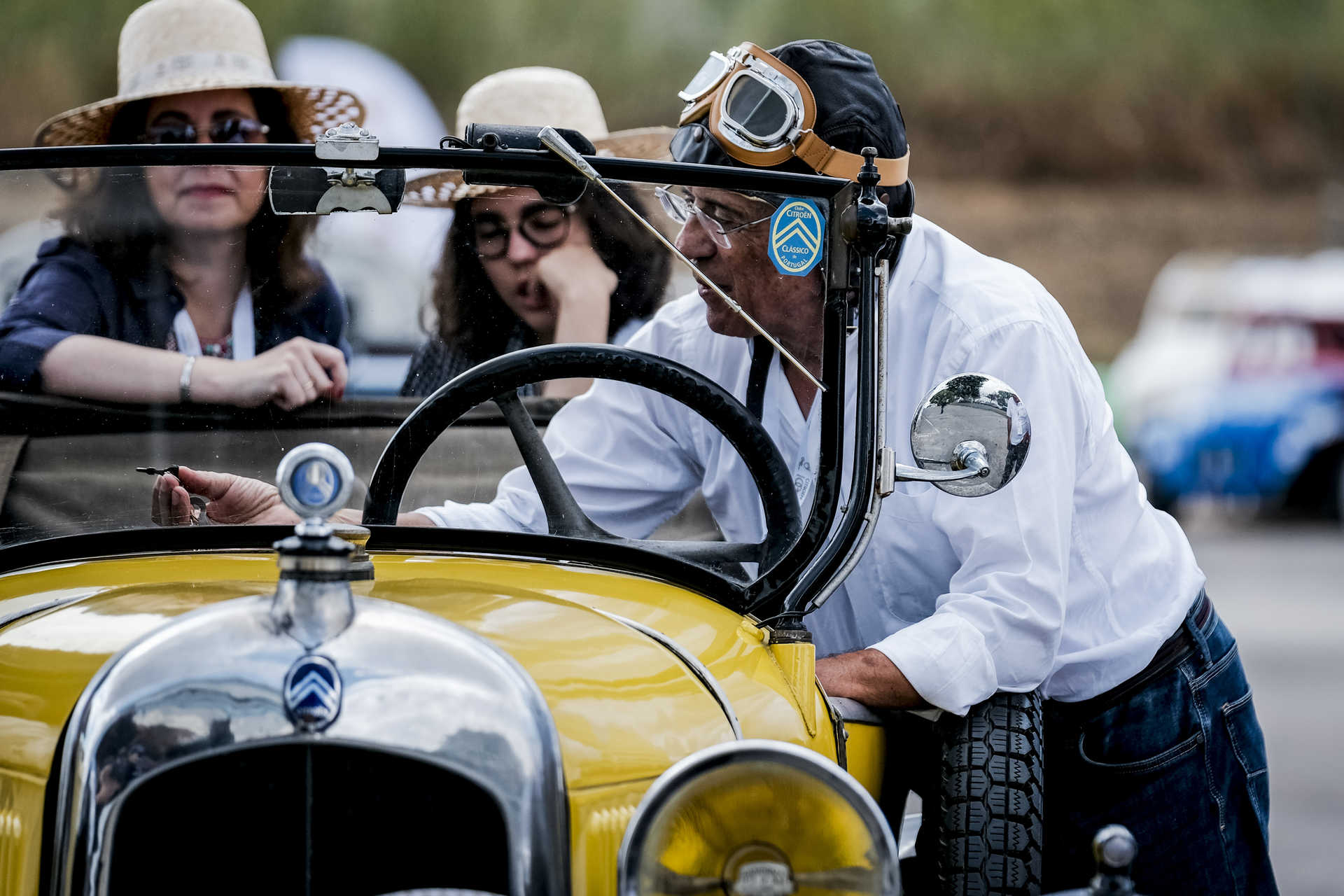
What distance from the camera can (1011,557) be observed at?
87.0 inches

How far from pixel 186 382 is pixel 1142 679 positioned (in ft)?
4.82

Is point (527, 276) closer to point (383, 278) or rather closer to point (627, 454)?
point (383, 278)

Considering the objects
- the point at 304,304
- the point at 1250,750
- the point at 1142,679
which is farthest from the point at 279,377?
the point at 1250,750

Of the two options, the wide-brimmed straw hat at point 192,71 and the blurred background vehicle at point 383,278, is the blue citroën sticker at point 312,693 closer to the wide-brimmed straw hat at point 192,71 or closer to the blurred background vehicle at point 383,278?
the blurred background vehicle at point 383,278

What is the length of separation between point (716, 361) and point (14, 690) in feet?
3.80

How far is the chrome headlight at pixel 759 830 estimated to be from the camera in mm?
1516

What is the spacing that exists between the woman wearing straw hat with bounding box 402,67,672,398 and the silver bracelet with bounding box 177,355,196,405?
0.97 feet

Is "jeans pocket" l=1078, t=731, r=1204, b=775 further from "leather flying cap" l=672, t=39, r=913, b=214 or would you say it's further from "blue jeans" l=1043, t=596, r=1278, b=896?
"leather flying cap" l=672, t=39, r=913, b=214

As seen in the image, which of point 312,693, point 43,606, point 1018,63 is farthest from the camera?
point 1018,63

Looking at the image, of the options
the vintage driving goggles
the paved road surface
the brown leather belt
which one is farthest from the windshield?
the paved road surface

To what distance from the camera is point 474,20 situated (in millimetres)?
24312

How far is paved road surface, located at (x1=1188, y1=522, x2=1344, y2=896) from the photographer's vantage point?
5.15 meters

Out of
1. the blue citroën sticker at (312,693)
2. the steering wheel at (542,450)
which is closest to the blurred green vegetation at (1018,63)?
the steering wheel at (542,450)

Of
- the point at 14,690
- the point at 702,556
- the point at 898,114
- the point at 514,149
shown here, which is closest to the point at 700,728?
the point at 702,556
